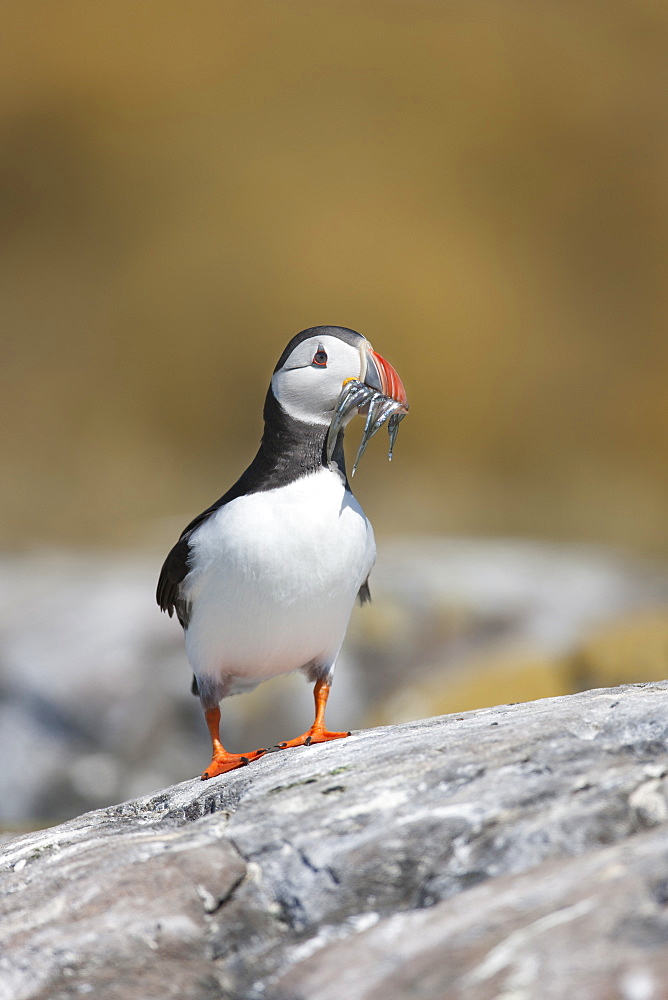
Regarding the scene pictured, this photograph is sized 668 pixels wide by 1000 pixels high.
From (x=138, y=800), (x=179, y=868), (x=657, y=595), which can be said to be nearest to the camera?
(x=179, y=868)

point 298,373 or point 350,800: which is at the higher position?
point 298,373

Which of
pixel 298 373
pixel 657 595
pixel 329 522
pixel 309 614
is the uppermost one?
pixel 298 373

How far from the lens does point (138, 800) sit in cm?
408

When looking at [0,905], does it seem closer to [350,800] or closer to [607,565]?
[350,800]

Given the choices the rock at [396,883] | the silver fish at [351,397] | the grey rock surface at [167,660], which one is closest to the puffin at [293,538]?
the silver fish at [351,397]

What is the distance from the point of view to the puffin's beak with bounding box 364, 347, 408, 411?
4.30 m

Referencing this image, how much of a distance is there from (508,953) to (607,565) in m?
9.20

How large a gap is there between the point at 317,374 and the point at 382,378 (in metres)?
0.29

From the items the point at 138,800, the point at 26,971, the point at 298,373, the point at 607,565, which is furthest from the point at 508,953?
the point at 607,565

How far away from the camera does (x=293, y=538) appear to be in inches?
167

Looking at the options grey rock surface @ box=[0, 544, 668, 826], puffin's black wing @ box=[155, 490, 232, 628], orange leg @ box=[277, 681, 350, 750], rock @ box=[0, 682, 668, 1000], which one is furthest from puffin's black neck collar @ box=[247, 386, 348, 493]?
grey rock surface @ box=[0, 544, 668, 826]

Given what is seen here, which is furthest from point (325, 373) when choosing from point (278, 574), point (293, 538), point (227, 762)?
point (227, 762)

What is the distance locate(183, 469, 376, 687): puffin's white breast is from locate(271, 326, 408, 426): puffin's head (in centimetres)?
31

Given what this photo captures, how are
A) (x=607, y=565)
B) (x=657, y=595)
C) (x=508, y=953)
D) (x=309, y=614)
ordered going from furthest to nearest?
(x=607, y=565) → (x=657, y=595) → (x=309, y=614) → (x=508, y=953)
